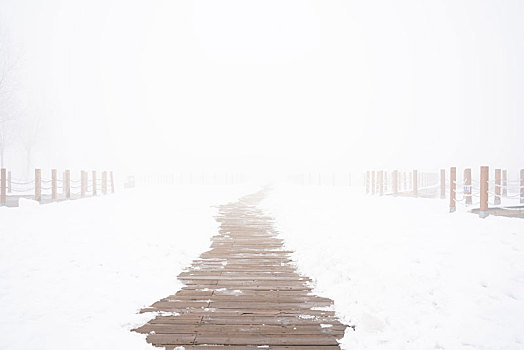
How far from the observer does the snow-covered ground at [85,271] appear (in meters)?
3.79

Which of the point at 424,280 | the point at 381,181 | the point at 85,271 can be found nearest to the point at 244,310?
the point at 424,280

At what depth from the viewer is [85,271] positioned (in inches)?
221

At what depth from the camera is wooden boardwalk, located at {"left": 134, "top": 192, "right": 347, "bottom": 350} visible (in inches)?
147

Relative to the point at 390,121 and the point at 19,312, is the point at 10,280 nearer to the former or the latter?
the point at 19,312

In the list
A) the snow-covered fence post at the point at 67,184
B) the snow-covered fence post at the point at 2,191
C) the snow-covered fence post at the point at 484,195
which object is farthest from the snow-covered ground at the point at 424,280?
the snow-covered fence post at the point at 67,184

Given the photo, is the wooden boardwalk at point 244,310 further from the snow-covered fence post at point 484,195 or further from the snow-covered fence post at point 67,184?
the snow-covered fence post at point 67,184

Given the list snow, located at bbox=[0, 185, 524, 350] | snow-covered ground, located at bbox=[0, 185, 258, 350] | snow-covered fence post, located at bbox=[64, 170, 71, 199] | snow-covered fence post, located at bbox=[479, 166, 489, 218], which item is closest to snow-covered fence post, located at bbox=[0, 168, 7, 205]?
snow-covered fence post, located at bbox=[64, 170, 71, 199]

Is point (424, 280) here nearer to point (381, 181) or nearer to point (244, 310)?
point (244, 310)

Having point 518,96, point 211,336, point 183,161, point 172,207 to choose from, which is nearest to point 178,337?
point 211,336

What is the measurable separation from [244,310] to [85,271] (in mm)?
2919

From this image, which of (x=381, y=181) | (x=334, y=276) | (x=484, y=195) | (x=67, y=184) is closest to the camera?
(x=334, y=276)

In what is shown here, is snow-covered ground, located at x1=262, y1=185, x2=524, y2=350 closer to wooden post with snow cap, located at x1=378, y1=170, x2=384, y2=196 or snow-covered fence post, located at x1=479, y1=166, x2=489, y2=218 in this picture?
snow-covered fence post, located at x1=479, y1=166, x2=489, y2=218

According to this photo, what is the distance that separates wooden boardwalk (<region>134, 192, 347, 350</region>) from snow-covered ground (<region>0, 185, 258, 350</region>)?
32 centimetres

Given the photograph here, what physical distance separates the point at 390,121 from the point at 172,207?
15443cm
